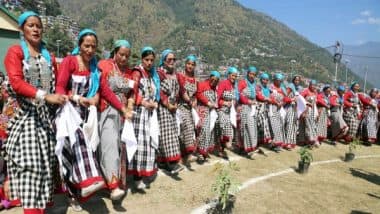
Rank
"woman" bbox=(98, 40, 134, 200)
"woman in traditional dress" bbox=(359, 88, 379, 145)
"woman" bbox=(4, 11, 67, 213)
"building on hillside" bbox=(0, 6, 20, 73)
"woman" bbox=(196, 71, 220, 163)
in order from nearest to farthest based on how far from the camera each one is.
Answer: "woman" bbox=(4, 11, 67, 213) → "woman" bbox=(98, 40, 134, 200) → "woman" bbox=(196, 71, 220, 163) → "woman in traditional dress" bbox=(359, 88, 379, 145) → "building on hillside" bbox=(0, 6, 20, 73)

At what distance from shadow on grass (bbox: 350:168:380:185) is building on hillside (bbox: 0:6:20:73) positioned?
18.0 meters

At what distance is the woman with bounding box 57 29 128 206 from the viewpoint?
160 inches

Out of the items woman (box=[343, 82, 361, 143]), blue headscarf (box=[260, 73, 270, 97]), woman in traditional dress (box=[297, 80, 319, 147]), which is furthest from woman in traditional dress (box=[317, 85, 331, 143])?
blue headscarf (box=[260, 73, 270, 97])

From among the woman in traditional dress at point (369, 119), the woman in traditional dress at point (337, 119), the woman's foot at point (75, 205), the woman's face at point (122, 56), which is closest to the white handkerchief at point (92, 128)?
the woman's foot at point (75, 205)

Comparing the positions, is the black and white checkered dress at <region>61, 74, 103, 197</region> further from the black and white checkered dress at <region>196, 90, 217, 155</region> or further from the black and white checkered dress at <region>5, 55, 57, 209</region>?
the black and white checkered dress at <region>196, 90, 217, 155</region>

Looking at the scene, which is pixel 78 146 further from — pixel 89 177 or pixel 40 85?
pixel 40 85

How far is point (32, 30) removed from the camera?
3758 mm

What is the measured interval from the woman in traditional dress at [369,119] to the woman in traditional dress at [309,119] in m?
2.57

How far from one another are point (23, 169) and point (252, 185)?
13.2 feet

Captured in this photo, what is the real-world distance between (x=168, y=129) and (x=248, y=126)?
Answer: 295 centimetres

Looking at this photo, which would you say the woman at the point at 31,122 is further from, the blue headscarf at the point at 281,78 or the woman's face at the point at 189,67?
the blue headscarf at the point at 281,78

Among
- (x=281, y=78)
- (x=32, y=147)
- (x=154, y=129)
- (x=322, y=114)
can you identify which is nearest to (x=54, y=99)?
(x=32, y=147)

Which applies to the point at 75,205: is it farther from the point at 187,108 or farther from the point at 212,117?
the point at 212,117

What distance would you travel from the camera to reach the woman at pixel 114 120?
449 centimetres
